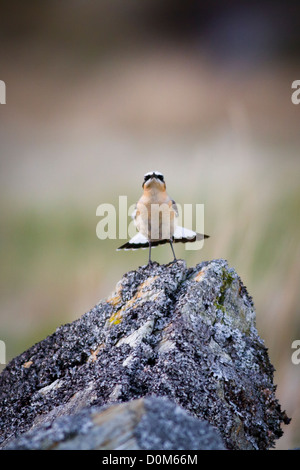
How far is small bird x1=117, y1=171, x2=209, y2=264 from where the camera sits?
320 inches

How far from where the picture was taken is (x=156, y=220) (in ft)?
26.6

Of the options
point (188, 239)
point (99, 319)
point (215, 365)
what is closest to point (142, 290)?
point (99, 319)

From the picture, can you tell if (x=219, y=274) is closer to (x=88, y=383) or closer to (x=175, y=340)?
(x=175, y=340)

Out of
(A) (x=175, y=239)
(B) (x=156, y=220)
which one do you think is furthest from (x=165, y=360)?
(A) (x=175, y=239)

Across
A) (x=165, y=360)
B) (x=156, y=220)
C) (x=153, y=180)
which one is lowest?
(x=165, y=360)

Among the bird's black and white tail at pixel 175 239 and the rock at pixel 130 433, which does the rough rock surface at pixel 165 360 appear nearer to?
the rock at pixel 130 433

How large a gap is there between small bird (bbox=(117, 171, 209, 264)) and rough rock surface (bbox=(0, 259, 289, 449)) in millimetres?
1806

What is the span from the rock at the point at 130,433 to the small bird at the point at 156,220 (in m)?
4.98

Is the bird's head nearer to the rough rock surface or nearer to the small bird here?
the small bird

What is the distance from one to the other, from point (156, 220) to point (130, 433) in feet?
17.2

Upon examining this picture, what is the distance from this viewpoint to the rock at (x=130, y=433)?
3014 mm

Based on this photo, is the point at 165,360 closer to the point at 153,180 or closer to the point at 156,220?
the point at 156,220

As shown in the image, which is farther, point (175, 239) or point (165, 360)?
point (175, 239)
